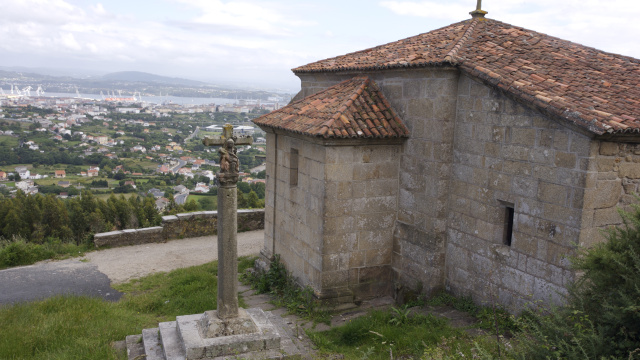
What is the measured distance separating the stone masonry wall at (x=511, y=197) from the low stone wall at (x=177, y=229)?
7954mm

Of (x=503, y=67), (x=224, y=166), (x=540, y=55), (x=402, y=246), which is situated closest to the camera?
(x=224, y=166)

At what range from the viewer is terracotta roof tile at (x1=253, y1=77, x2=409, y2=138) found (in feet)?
24.3

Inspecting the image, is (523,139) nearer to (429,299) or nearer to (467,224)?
(467,224)

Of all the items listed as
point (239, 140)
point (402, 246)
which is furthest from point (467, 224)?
point (239, 140)

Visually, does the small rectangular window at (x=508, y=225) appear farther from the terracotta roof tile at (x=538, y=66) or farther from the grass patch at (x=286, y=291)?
the grass patch at (x=286, y=291)

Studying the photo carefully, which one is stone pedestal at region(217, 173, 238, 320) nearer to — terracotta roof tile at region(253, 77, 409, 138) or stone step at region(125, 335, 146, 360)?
stone step at region(125, 335, 146, 360)

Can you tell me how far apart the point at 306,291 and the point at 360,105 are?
11.1ft

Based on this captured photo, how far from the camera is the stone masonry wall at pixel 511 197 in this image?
5840 millimetres

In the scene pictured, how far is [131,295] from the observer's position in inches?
355

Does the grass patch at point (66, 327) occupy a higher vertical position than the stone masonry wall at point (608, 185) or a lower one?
lower

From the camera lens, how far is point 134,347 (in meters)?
6.08

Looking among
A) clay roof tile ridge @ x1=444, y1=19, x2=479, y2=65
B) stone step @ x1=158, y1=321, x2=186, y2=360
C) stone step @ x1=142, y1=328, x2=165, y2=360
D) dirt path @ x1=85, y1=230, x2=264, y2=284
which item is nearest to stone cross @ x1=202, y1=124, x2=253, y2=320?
stone step @ x1=158, y1=321, x2=186, y2=360

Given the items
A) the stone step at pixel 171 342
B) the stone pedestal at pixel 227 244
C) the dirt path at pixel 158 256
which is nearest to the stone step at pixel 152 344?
the stone step at pixel 171 342

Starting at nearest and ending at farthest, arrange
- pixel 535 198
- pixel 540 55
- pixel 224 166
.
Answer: pixel 224 166 → pixel 535 198 → pixel 540 55
